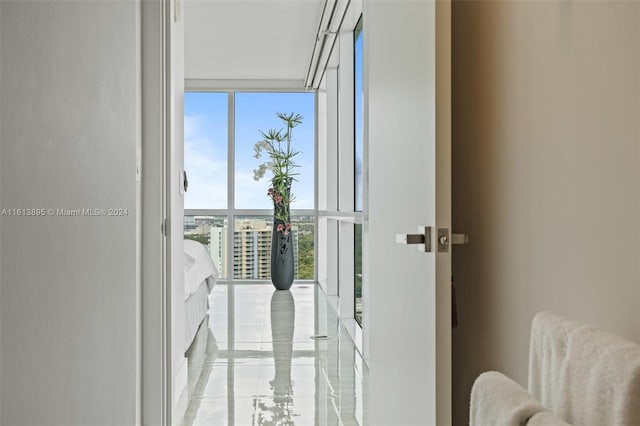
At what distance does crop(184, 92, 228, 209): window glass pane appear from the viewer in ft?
26.8

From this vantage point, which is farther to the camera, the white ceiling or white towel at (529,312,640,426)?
the white ceiling

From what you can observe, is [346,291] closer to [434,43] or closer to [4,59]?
[434,43]

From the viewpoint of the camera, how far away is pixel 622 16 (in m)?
0.99

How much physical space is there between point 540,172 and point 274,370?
8.78 feet

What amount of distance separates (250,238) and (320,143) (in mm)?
1636

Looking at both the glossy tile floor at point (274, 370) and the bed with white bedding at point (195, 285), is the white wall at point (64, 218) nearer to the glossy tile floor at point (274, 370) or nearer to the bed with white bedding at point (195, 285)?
the glossy tile floor at point (274, 370)

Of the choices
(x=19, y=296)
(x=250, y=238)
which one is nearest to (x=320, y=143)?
(x=250, y=238)

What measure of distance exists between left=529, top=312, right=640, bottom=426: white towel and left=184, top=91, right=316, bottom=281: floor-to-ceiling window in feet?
23.5

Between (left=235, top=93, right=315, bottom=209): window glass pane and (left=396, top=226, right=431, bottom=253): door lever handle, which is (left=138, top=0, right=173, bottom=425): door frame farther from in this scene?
(left=235, top=93, right=315, bottom=209): window glass pane

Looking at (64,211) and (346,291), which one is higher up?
(64,211)

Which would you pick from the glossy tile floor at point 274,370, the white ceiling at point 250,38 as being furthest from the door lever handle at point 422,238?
the white ceiling at point 250,38

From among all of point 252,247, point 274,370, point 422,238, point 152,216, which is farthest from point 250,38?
point 422,238

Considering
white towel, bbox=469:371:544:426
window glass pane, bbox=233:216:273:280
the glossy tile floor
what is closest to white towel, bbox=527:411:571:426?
white towel, bbox=469:371:544:426

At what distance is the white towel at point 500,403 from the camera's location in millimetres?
910
